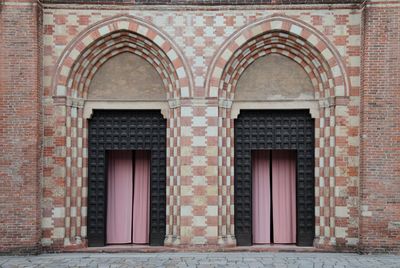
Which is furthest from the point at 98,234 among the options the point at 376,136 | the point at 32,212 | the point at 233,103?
the point at 376,136

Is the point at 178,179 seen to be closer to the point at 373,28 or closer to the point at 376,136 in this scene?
the point at 376,136

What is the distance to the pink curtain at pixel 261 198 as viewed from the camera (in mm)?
12883

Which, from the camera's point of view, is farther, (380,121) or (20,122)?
(20,122)

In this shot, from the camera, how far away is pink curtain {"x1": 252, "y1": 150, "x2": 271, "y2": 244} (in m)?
12.9

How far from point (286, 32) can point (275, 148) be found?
110 inches

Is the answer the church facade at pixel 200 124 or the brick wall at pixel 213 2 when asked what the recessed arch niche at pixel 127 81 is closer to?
the church facade at pixel 200 124

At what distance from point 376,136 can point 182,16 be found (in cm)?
528

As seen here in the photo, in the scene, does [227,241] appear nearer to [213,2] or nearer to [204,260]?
[204,260]

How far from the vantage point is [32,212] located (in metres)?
11.7

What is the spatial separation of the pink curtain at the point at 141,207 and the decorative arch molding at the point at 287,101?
77.9 inches

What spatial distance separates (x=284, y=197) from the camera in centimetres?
1293

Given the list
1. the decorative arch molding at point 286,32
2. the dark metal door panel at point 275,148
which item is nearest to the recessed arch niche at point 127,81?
the decorative arch molding at point 286,32

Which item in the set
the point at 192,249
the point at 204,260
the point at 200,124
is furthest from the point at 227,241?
the point at 200,124

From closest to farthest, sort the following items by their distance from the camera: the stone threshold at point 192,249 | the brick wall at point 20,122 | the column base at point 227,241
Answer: the brick wall at point 20,122 → the stone threshold at point 192,249 → the column base at point 227,241
